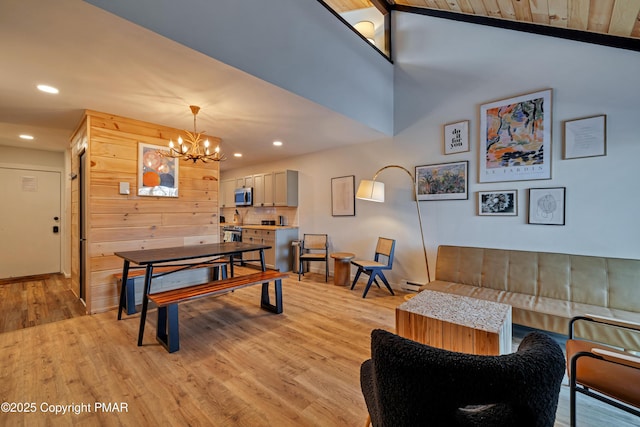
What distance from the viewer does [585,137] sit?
2729 millimetres

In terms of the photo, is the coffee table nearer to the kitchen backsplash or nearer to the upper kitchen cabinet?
the upper kitchen cabinet

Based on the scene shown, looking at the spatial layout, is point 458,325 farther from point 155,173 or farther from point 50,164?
point 50,164

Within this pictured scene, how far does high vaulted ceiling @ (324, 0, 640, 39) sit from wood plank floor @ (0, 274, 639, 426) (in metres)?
3.12

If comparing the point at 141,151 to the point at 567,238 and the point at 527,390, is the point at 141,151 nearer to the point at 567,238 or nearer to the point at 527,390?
the point at 527,390

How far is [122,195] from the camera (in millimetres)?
3365

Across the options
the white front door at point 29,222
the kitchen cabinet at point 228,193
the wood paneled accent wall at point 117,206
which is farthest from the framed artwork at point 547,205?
the white front door at point 29,222

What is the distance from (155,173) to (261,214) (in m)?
3.18

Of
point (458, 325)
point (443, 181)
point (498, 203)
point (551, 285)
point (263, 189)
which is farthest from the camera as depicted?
point (263, 189)

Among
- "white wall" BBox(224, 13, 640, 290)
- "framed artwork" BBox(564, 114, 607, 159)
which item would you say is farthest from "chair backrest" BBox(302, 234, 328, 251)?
"framed artwork" BBox(564, 114, 607, 159)

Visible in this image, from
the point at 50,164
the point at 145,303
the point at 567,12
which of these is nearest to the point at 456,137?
the point at 567,12

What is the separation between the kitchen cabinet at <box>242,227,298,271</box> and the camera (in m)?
5.30

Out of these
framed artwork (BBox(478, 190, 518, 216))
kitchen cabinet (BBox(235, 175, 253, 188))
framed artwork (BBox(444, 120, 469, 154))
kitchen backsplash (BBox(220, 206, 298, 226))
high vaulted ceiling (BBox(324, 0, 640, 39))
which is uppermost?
high vaulted ceiling (BBox(324, 0, 640, 39))

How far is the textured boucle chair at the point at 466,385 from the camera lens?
0.69 m

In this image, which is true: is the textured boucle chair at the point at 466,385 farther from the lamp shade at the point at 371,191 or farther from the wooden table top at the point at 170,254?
the lamp shade at the point at 371,191
